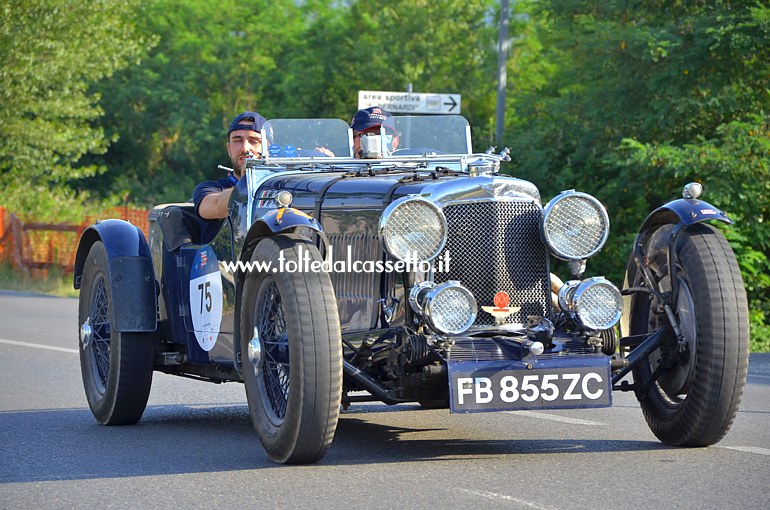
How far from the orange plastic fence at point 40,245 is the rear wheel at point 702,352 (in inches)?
770

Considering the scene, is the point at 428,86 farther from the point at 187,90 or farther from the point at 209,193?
the point at 209,193

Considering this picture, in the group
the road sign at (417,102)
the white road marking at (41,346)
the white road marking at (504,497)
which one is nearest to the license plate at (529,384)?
the white road marking at (504,497)

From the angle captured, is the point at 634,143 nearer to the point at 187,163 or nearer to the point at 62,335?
the point at 62,335

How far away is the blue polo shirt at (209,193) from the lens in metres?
7.43

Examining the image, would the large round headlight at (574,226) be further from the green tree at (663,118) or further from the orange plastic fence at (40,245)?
the orange plastic fence at (40,245)

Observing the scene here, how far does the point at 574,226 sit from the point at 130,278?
2.75 meters

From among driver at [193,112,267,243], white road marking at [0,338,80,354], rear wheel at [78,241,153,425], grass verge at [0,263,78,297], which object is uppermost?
driver at [193,112,267,243]

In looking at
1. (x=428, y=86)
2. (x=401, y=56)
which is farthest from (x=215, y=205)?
(x=401, y=56)

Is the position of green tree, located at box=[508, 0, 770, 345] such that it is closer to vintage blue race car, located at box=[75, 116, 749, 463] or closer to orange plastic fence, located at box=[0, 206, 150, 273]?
orange plastic fence, located at box=[0, 206, 150, 273]

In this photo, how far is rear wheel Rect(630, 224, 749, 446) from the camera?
5.78m

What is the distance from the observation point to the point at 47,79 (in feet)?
105

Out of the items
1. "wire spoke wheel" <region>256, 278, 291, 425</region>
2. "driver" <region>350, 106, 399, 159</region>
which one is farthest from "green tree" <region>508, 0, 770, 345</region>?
"wire spoke wheel" <region>256, 278, 291, 425</region>

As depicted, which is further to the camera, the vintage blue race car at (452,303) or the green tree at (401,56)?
the green tree at (401,56)

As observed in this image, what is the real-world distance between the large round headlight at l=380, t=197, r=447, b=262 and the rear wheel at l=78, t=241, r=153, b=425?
216cm
